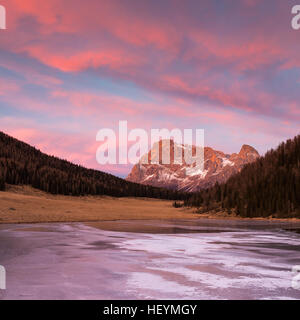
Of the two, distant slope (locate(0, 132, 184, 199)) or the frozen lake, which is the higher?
distant slope (locate(0, 132, 184, 199))

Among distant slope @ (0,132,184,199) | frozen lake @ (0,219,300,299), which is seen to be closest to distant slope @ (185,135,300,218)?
frozen lake @ (0,219,300,299)

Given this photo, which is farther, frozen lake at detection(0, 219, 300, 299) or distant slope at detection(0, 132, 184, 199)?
distant slope at detection(0, 132, 184, 199)

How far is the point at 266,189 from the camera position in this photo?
273ft

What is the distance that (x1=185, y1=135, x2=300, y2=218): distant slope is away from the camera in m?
77.8

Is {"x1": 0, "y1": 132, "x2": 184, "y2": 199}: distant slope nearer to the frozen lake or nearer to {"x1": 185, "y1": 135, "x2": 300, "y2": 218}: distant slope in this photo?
{"x1": 185, "y1": 135, "x2": 300, "y2": 218}: distant slope

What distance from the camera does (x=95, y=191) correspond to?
162 m

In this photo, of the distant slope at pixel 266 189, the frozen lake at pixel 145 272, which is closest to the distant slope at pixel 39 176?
the distant slope at pixel 266 189

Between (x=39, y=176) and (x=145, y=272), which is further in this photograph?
(x=39, y=176)

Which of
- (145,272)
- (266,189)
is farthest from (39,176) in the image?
(145,272)

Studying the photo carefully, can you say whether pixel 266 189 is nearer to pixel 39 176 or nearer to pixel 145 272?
pixel 145 272
